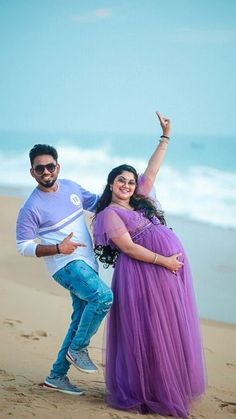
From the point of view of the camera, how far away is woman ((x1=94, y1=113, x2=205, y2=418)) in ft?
14.3

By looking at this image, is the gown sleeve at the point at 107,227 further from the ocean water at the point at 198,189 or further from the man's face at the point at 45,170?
the ocean water at the point at 198,189

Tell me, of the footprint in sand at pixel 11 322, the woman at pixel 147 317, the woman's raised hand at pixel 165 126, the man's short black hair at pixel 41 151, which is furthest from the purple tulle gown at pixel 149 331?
the footprint in sand at pixel 11 322

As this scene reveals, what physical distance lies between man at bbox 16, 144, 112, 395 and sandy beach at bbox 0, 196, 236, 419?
0.32 metres

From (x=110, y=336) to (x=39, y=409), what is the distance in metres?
0.70

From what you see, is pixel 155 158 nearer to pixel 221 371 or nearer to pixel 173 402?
pixel 173 402

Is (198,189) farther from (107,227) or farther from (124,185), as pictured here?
(107,227)

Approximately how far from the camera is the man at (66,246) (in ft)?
14.2

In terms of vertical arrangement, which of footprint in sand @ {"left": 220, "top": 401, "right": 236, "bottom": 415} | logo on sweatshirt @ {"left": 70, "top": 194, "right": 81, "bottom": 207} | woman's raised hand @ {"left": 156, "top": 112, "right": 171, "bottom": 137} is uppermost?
woman's raised hand @ {"left": 156, "top": 112, "right": 171, "bottom": 137}

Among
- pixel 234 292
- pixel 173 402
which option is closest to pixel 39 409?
pixel 173 402

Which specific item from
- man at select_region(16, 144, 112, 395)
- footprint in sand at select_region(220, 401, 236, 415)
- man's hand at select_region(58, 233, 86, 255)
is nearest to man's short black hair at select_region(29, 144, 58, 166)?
man at select_region(16, 144, 112, 395)

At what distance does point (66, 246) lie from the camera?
14.0ft

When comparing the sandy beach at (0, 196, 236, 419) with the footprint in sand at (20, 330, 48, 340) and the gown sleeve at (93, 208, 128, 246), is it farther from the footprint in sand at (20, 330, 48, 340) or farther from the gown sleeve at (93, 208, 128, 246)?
the gown sleeve at (93, 208, 128, 246)

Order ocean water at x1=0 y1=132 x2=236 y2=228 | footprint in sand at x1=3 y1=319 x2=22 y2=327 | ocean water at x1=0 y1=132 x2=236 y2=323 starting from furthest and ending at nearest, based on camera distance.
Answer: ocean water at x1=0 y1=132 x2=236 y2=228 < ocean water at x1=0 y1=132 x2=236 y2=323 < footprint in sand at x1=3 y1=319 x2=22 y2=327

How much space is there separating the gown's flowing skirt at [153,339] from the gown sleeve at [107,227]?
0.17 metres
